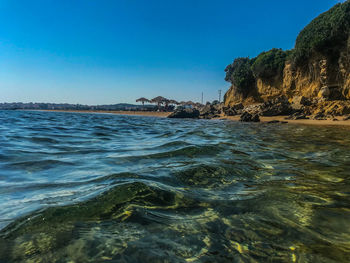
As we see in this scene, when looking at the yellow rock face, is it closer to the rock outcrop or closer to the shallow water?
the rock outcrop

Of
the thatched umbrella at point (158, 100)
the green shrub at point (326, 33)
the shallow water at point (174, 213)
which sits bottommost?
the shallow water at point (174, 213)

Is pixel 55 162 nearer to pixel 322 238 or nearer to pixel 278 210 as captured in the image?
pixel 278 210

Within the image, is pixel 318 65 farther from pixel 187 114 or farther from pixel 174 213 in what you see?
pixel 174 213

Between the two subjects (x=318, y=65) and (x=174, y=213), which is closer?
(x=174, y=213)

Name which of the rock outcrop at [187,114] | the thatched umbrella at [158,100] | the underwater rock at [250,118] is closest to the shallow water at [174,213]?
the underwater rock at [250,118]

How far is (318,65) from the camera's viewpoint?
1897 centimetres

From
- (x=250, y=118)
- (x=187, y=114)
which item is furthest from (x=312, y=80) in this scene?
(x=187, y=114)

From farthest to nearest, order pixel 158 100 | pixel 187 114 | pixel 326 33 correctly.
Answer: pixel 158 100 < pixel 187 114 < pixel 326 33

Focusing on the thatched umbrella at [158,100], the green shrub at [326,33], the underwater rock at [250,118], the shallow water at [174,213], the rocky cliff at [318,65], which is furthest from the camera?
the thatched umbrella at [158,100]

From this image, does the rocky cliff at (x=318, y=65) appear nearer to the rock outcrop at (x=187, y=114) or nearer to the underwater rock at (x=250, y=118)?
the underwater rock at (x=250, y=118)

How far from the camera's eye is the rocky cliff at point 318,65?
1666cm

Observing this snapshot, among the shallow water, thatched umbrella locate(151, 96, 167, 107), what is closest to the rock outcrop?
the shallow water

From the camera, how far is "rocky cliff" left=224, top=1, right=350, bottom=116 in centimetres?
1666

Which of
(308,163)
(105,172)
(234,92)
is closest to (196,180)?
(105,172)
